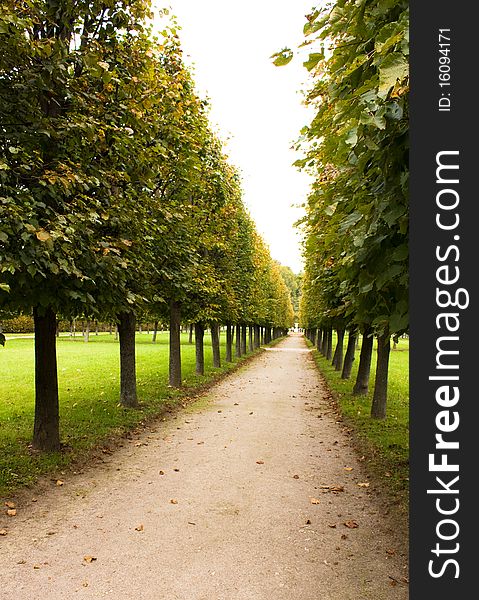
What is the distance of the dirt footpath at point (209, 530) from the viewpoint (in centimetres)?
431

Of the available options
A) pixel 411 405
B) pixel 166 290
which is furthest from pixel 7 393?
pixel 411 405

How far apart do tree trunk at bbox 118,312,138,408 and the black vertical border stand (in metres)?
10.2

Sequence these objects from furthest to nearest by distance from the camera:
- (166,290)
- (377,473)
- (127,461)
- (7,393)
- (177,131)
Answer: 1. (7,393)
2. (166,290)
3. (177,131)
4. (127,461)
5. (377,473)

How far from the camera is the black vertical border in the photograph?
8.36ft

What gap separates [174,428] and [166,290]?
148 inches

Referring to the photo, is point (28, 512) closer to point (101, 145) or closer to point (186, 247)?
point (101, 145)

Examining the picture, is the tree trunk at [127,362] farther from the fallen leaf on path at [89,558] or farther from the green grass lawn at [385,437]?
the fallen leaf on path at [89,558]

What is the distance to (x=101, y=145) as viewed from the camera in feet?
25.2

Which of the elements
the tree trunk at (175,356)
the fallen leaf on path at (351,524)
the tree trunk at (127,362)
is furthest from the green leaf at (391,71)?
the tree trunk at (175,356)

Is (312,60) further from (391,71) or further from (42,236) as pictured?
(42,236)

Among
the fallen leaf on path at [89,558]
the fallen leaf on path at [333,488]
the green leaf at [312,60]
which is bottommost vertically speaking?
the fallen leaf on path at [333,488]

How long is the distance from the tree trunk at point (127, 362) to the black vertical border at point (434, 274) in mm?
10197

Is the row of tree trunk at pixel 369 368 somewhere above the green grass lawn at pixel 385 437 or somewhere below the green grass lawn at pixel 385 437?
above

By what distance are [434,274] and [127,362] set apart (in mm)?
10491
